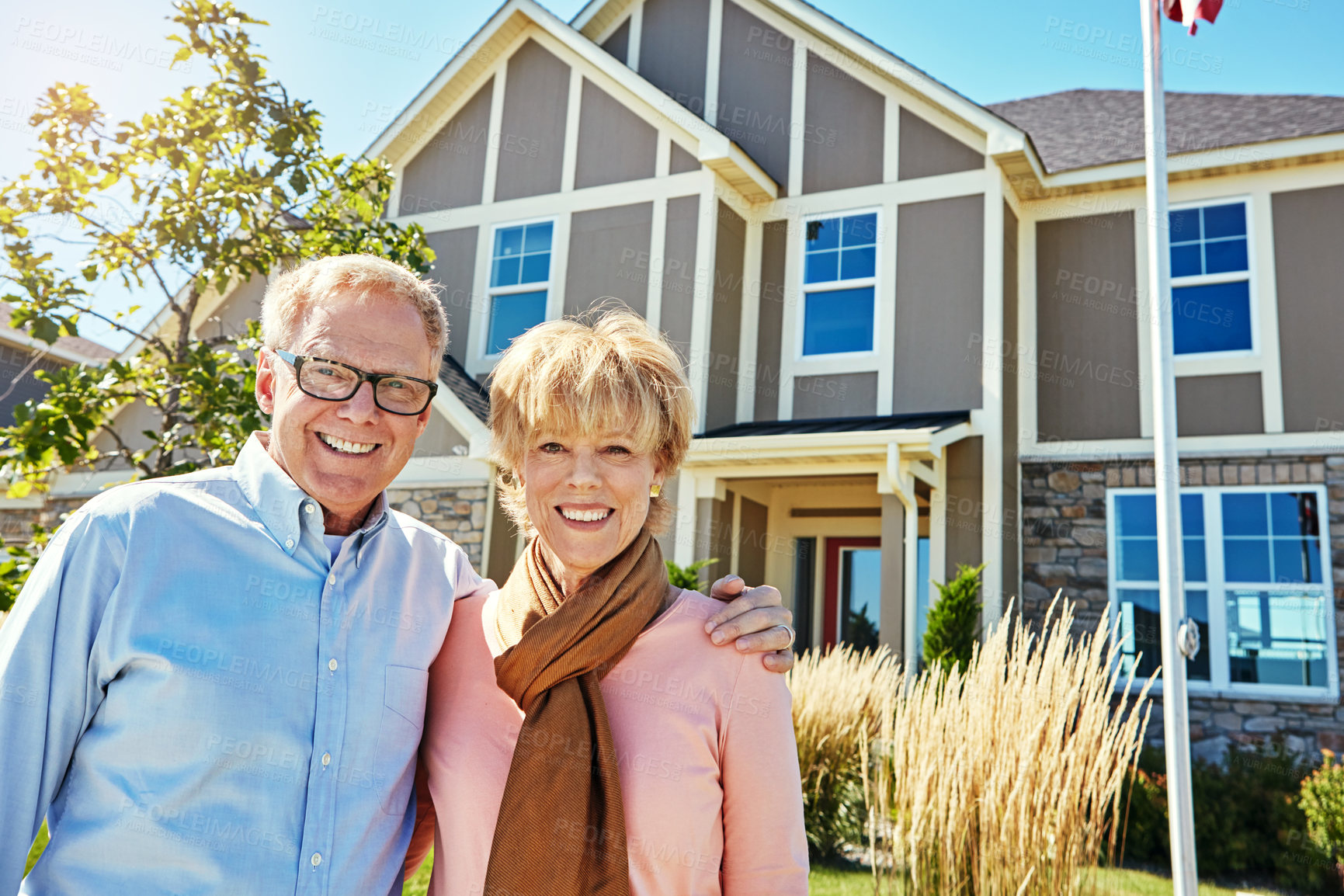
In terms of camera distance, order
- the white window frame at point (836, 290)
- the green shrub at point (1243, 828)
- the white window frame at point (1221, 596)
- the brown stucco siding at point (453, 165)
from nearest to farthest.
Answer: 1. the green shrub at point (1243, 828)
2. the white window frame at point (1221, 596)
3. the white window frame at point (836, 290)
4. the brown stucco siding at point (453, 165)

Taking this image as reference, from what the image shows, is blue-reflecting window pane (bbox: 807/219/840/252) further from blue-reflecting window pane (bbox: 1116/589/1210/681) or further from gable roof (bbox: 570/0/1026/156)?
blue-reflecting window pane (bbox: 1116/589/1210/681)

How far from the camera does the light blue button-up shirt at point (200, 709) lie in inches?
60.2

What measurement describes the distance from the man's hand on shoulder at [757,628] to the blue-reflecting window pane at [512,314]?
8635 mm

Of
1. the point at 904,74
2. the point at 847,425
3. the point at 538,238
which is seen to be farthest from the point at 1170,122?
the point at 538,238

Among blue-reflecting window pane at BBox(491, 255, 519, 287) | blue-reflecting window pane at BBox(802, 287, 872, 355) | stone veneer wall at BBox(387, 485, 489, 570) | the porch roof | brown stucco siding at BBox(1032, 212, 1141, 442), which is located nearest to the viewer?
the porch roof

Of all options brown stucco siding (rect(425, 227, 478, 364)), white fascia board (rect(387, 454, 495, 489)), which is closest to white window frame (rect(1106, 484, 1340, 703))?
white fascia board (rect(387, 454, 495, 489))

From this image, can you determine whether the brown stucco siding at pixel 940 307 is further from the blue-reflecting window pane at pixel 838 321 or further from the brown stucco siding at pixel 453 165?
the brown stucco siding at pixel 453 165

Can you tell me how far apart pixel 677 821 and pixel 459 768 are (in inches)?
17.4

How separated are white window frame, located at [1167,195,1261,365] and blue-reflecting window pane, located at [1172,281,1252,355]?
3 centimetres

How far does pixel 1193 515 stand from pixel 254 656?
9008mm

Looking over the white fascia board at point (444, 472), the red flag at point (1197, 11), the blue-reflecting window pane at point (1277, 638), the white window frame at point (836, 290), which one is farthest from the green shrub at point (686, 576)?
the red flag at point (1197, 11)

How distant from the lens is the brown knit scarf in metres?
1.72

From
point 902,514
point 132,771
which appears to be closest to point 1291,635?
point 902,514

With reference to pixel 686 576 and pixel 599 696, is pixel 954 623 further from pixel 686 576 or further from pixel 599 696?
pixel 599 696
